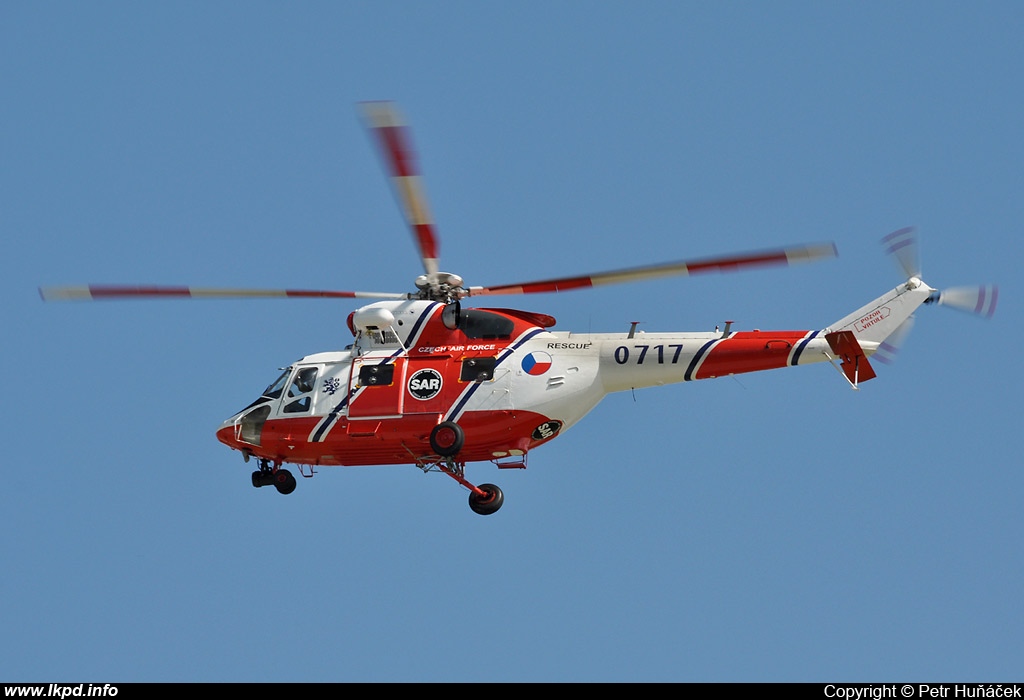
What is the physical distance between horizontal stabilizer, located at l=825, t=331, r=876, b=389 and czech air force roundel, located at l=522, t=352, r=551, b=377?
4.38 meters

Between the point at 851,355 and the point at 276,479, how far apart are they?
9.74 m

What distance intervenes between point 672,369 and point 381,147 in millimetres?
6241

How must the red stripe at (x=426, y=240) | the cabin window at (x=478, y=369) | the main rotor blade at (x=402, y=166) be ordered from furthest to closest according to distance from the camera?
the cabin window at (x=478, y=369) < the red stripe at (x=426, y=240) < the main rotor blade at (x=402, y=166)

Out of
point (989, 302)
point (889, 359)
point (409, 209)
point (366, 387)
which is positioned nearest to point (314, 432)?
point (366, 387)

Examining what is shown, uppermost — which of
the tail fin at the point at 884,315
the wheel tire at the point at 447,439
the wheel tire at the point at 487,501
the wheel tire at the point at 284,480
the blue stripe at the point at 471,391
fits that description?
the tail fin at the point at 884,315

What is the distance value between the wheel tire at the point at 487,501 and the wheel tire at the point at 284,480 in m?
3.44

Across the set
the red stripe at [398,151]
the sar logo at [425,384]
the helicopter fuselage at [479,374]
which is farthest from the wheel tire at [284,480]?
the red stripe at [398,151]

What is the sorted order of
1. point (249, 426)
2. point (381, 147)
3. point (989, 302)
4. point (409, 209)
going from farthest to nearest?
point (249, 426) → point (989, 302) → point (409, 209) → point (381, 147)

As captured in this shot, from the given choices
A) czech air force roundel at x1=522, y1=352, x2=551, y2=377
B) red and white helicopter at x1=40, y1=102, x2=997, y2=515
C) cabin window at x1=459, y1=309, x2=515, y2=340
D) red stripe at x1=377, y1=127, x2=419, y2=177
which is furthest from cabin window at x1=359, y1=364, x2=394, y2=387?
red stripe at x1=377, y1=127, x2=419, y2=177

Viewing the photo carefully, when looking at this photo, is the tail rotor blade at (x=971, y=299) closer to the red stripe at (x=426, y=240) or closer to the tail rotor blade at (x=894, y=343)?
the tail rotor blade at (x=894, y=343)

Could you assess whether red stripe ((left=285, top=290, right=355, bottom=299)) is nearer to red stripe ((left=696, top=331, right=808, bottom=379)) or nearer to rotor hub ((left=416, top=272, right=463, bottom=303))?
rotor hub ((left=416, top=272, right=463, bottom=303))

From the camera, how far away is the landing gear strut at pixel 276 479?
25.5 meters

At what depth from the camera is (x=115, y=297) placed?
22906mm
